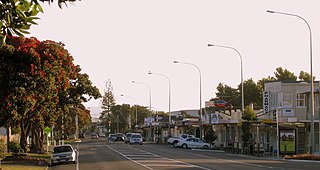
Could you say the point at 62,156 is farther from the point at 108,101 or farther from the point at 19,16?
the point at 108,101

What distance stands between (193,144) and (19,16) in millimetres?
65138

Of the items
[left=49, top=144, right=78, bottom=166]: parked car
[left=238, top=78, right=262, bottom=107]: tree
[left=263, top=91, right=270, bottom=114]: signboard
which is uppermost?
[left=238, top=78, right=262, bottom=107]: tree

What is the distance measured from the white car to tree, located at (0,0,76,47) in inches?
2506

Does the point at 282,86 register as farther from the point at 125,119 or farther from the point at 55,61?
the point at 125,119

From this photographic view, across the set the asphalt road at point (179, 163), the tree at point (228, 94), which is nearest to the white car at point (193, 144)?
the asphalt road at point (179, 163)

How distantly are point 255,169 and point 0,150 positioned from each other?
1376cm

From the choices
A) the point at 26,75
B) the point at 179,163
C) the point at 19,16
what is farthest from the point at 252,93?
the point at 19,16

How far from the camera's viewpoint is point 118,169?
31500 millimetres

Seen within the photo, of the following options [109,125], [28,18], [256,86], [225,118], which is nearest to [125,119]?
[109,125]

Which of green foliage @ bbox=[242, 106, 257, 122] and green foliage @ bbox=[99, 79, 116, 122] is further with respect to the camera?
green foliage @ bbox=[99, 79, 116, 122]

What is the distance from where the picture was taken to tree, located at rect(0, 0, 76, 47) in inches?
314

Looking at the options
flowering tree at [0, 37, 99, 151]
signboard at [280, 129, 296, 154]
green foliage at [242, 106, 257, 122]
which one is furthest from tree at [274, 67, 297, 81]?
flowering tree at [0, 37, 99, 151]

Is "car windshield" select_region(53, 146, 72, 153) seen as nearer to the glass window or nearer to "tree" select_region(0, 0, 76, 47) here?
the glass window

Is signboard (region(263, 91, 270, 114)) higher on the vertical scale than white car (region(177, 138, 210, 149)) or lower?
higher
